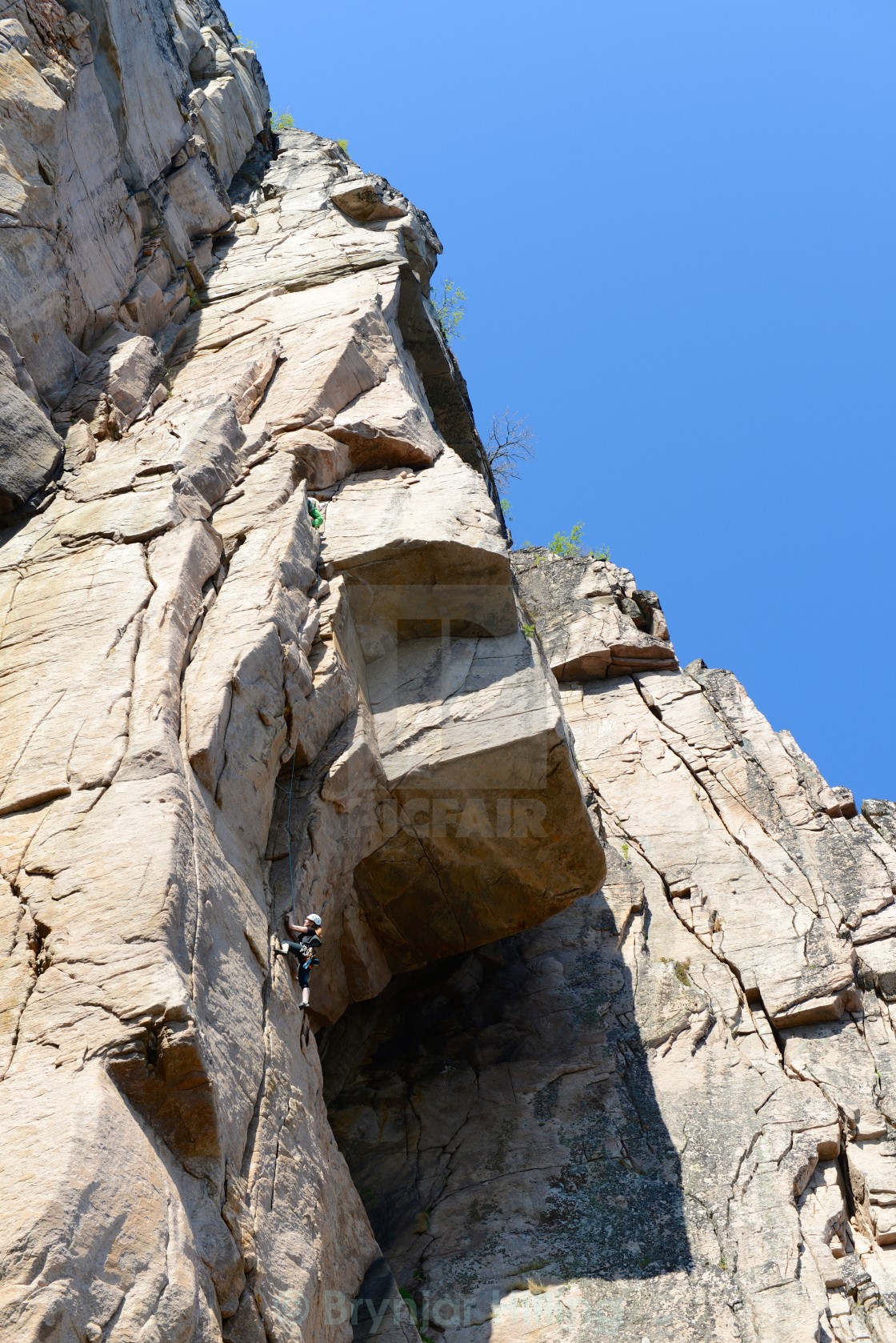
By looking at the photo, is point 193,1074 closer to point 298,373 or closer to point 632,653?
point 298,373

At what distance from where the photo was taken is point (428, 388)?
22.1 m

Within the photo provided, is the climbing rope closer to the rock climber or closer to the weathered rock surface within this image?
the rock climber

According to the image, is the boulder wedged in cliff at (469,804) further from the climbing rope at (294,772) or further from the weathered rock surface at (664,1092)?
the weathered rock surface at (664,1092)

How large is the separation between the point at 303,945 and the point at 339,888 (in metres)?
2.14

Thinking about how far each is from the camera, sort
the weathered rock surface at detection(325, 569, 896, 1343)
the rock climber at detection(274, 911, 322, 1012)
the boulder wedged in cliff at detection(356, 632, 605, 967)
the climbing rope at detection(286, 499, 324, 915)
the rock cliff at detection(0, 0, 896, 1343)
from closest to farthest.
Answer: the rock cliff at detection(0, 0, 896, 1343), the rock climber at detection(274, 911, 322, 1012), the climbing rope at detection(286, 499, 324, 915), the weathered rock surface at detection(325, 569, 896, 1343), the boulder wedged in cliff at detection(356, 632, 605, 967)

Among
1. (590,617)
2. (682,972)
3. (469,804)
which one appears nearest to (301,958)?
(469,804)

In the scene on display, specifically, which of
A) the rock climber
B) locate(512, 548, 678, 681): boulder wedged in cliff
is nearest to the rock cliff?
the rock climber

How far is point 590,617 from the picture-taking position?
885 inches

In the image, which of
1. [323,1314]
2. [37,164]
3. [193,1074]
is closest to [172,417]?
[37,164]

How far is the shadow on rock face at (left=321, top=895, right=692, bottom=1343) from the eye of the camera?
11312 mm

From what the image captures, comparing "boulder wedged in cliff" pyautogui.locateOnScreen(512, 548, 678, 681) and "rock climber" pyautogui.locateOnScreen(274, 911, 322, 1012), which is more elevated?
"boulder wedged in cliff" pyautogui.locateOnScreen(512, 548, 678, 681)

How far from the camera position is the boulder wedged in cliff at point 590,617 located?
70.8 feet

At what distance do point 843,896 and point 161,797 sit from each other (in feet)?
36.7

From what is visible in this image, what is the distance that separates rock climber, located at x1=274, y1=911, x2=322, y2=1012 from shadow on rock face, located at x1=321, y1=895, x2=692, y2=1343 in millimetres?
3322
